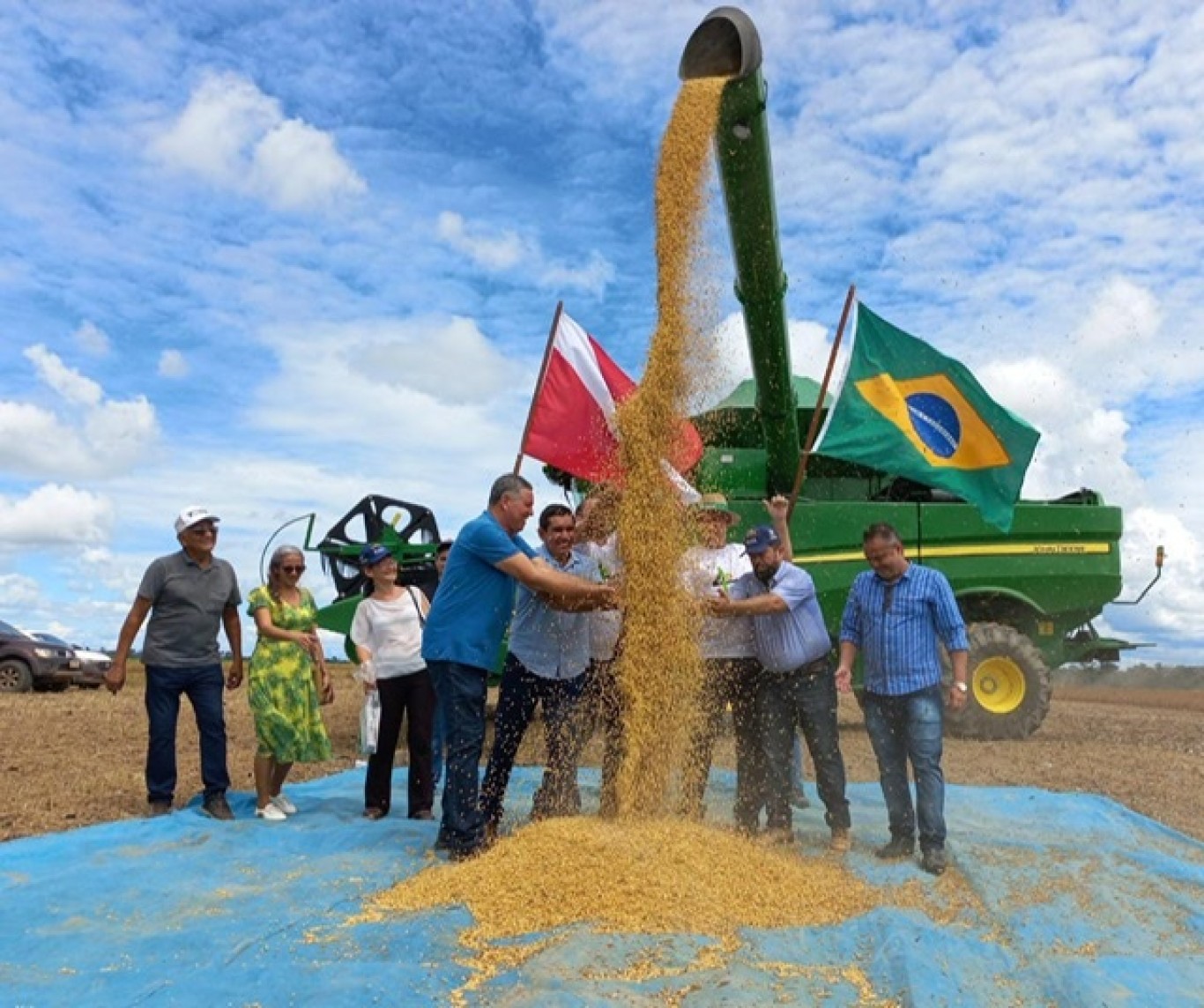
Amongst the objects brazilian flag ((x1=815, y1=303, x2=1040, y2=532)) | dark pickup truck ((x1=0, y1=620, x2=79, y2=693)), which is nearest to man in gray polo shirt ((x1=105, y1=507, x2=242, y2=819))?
brazilian flag ((x1=815, y1=303, x2=1040, y2=532))

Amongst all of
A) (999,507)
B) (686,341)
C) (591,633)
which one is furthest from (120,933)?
(999,507)

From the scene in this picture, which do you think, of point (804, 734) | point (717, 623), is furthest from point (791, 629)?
point (804, 734)

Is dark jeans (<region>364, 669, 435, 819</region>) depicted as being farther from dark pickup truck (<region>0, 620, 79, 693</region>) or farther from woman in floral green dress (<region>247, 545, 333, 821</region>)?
dark pickup truck (<region>0, 620, 79, 693</region>)

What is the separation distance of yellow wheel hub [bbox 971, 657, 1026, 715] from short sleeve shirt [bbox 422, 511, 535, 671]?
506 centimetres

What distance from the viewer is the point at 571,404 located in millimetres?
6383

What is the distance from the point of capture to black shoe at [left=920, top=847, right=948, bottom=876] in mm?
4000

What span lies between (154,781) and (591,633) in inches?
88.8

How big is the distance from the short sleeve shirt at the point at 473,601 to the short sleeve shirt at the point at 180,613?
4.71ft

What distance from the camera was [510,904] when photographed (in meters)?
3.26

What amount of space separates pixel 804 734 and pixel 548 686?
43.7 inches

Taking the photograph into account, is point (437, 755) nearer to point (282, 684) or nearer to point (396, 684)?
point (396, 684)

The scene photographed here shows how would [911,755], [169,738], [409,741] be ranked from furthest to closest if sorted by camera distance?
1. [409,741]
2. [169,738]
3. [911,755]

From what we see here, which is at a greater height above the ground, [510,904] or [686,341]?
[686,341]

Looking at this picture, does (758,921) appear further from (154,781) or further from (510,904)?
(154,781)
